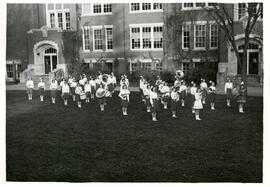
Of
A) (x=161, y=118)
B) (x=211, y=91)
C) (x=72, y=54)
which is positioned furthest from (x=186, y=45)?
(x=161, y=118)

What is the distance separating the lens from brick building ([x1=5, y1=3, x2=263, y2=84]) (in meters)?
17.0

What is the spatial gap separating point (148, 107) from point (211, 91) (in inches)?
78.9

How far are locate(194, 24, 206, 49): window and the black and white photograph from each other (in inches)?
2.0

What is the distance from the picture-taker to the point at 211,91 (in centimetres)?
1032

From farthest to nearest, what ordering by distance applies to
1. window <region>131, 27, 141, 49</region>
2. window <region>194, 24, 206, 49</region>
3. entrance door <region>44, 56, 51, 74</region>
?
entrance door <region>44, 56, 51, 74</region>
window <region>131, 27, 141, 49</region>
window <region>194, 24, 206, 49</region>

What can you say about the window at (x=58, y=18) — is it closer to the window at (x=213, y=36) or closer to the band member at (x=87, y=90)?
the window at (x=213, y=36)

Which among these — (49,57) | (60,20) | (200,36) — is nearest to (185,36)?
(200,36)

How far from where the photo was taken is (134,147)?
7043mm

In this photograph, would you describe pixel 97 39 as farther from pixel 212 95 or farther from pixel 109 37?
pixel 212 95

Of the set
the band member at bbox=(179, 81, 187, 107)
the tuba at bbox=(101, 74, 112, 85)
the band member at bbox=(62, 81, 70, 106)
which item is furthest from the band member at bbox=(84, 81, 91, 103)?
the band member at bbox=(179, 81, 187, 107)

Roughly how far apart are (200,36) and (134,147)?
11149 millimetres

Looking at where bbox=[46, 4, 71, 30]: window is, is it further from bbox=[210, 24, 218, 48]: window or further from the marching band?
bbox=[210, 24, 218, 48]: window

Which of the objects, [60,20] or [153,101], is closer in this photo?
[153,101]

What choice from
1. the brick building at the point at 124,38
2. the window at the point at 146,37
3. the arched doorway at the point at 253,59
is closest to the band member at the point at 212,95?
the arched doorway at the point at 253,59
